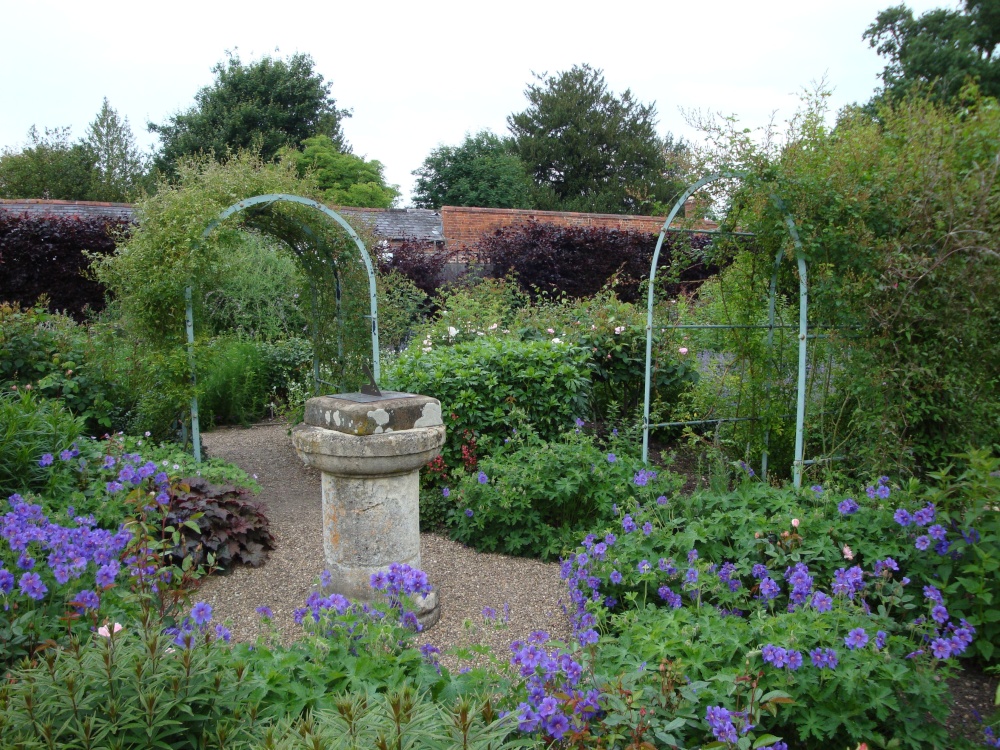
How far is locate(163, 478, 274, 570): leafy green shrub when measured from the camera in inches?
155

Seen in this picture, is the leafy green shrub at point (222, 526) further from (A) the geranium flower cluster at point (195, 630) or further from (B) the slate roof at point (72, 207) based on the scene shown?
(B) the slate roof at point (72, 207)

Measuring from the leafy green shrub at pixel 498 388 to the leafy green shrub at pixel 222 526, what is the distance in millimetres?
1463

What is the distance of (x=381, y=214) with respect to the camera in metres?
16.2

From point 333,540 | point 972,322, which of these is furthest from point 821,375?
point 333,540

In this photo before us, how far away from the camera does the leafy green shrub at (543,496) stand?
4.25m

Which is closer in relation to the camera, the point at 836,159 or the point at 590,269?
the point at 836,159

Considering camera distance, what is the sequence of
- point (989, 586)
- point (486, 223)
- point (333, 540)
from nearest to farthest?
point (989, 586) → point (333, 540) → point (486, 223)

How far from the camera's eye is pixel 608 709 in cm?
192

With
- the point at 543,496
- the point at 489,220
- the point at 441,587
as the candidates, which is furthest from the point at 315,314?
the point at 489,220

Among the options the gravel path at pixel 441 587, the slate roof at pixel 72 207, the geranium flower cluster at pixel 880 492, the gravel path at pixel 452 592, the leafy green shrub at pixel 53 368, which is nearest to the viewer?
the gravel path at pixel 452 592

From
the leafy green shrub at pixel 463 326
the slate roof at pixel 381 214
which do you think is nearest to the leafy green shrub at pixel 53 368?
the leafy green shrub at pixel 463 326

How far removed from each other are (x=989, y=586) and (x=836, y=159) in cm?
257

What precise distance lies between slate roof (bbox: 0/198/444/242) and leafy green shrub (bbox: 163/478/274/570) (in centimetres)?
865

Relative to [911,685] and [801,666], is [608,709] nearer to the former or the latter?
[801,666]
